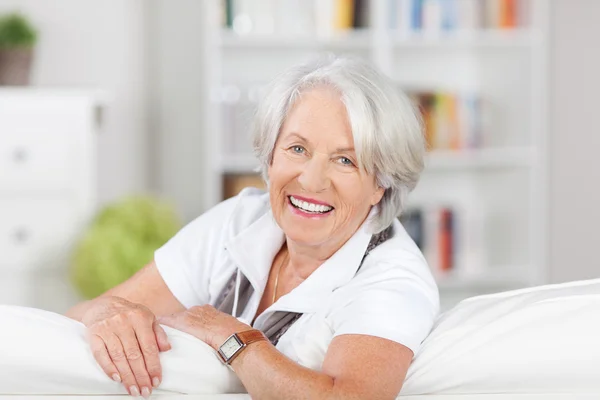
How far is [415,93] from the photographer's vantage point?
4.13 m

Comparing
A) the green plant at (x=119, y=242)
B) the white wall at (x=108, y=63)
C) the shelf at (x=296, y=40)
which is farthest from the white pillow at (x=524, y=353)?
the white wall at (x=108, y=63)

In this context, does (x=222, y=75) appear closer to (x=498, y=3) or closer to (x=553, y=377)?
(x=498, y=3)

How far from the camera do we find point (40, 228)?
3529 mm

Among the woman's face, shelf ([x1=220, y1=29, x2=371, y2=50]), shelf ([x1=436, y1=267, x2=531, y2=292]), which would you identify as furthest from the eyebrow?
shelf ([x1=436, y1=267, x2=531, y2=292])

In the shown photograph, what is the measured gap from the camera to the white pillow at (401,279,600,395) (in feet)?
3.91

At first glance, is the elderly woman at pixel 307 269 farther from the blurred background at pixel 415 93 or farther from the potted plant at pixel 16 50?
the potted plant at pixel 16 50

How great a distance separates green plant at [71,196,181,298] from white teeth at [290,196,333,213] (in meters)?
1.90

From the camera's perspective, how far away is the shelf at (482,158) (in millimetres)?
4117

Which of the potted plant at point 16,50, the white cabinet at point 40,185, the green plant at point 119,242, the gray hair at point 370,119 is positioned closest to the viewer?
the gray hair at point 370,119

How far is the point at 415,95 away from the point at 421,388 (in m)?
2.96

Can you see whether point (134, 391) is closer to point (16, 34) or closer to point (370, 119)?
Answer: point (370, 119)

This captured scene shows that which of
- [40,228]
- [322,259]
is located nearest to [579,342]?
[322,259]

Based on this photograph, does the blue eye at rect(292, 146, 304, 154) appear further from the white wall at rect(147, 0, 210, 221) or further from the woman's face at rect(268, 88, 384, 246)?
the white wall at rect(147, 0, 210, 221)

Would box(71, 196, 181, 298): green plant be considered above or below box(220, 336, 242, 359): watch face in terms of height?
below
